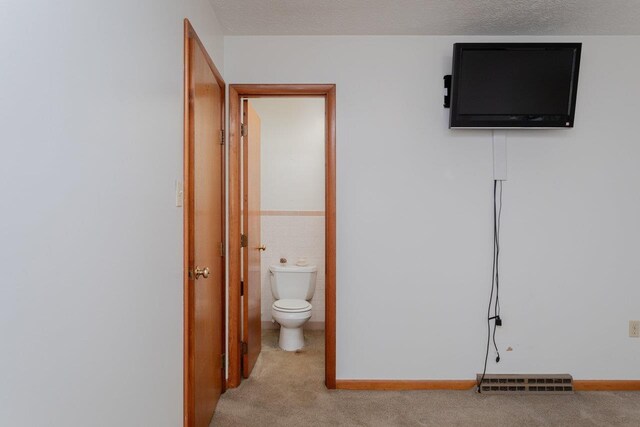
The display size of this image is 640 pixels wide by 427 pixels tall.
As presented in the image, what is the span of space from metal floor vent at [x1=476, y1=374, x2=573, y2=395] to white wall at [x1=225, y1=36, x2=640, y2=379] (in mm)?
71

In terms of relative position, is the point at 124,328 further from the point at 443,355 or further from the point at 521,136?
the point at 521,136

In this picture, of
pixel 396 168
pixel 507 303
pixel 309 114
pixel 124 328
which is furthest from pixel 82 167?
pixel 309 114

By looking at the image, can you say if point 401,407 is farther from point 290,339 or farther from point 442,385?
point 290,339

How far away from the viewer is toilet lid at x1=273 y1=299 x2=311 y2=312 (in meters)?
3.16

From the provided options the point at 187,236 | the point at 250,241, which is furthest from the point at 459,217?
the point at 187,236

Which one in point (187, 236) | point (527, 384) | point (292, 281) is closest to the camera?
point (187, 236)

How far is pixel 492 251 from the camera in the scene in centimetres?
259

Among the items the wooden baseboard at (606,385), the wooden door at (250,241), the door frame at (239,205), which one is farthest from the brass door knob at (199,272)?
the wooden baseboard at (606,385)

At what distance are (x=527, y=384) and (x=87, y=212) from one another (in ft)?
8.99

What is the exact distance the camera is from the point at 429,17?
7.54 feet

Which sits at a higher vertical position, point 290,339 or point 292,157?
point 292,157

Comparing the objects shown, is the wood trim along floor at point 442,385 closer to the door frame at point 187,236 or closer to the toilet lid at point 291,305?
the toilet lid at point 291,305

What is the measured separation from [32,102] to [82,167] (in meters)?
0.20

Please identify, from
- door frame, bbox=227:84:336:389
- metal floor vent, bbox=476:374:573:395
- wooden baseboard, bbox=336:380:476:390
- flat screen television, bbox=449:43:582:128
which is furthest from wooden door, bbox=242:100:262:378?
metal floor vent, bbox=476:374:573:395
